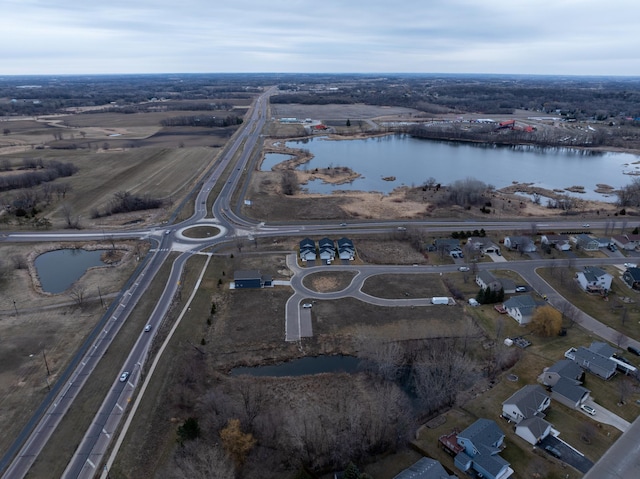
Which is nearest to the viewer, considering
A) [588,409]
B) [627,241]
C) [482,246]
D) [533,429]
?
[533,429]

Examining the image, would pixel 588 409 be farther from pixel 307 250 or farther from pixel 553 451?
pixel 307 250

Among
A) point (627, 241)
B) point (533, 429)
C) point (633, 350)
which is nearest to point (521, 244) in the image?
point (627, 241)

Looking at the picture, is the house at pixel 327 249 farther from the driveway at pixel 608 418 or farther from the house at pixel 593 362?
the driveway at pixel 608 418

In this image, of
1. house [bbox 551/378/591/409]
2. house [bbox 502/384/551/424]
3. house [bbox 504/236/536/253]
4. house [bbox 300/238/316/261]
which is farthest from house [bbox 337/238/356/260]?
house [bbox 551/378/591/409]

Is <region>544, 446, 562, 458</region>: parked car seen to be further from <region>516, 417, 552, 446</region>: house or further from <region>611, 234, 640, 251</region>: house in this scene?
<region>611, 234, 640, 251</region>: house

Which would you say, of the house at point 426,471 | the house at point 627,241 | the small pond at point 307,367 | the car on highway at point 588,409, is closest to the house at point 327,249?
the small pond at point 307,367

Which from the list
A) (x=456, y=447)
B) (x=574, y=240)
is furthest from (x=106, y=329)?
(x=574, y=240)

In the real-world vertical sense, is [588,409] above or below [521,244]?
below
